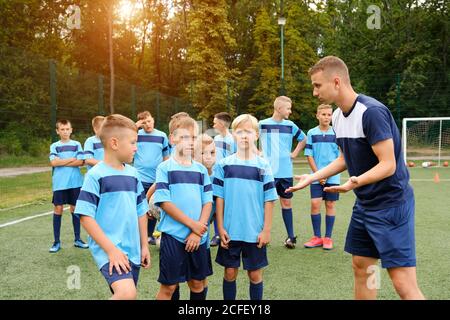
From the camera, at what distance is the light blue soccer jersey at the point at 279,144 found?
626 cm

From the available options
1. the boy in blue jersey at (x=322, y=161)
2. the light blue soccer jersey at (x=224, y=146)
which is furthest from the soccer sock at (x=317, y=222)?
the light blue soccer jersey at (x=224, y=146)

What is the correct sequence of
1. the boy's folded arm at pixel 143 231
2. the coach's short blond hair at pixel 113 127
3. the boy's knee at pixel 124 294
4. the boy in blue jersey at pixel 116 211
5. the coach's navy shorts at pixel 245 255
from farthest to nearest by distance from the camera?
the coach's navy shorts at pixel 245 255, the boy's folded arm at pixel 143 231, the coach's short blond hair at pixel 113 127, the boy in blue jersey at pixel 116 211, the boy's knee at pixel 124 294

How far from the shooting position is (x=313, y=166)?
6.31m

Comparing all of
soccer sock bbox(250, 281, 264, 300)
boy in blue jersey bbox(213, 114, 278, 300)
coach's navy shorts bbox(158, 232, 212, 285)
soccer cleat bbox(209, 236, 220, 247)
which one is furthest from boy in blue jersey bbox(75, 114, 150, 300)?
soccer cleat bbox(209, 236, 220, 247)

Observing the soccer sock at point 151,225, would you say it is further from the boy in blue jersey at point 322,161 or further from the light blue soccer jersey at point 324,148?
the light blue soccer jersey at point 324,148

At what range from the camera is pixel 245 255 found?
3.79 metres

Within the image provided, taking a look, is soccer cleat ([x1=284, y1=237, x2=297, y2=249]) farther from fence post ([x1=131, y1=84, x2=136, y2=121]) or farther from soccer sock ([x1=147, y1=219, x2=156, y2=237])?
fence post ([x1=131, y1=84, x2=136, y2=121])

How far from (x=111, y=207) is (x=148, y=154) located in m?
3.22

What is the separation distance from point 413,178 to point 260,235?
12.3 meters

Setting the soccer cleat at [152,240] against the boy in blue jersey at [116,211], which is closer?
the boy in blue jersey at [116,211]

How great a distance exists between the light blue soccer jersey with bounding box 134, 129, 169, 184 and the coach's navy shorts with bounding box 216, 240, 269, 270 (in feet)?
8.88

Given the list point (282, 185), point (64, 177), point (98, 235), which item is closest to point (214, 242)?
point (282, 185)

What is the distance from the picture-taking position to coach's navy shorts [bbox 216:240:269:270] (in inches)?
148

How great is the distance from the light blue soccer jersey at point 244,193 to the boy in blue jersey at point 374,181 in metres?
0.75
